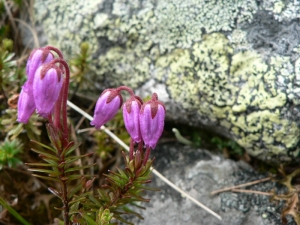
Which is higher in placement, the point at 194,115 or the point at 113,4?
the point at 113,4

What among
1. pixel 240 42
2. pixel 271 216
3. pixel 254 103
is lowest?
pixel 271 216

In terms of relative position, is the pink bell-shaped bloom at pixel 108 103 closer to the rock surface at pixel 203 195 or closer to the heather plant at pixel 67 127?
the heather plant at pixel 67 127

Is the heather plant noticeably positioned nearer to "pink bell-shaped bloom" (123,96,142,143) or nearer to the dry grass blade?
"pink bell-shaped bloom" (123,96,142,143)

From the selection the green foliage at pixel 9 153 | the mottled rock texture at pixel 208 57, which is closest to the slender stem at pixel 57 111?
the green foliage at pixel 9 153

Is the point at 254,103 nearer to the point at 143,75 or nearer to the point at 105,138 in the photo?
the point at 143,75

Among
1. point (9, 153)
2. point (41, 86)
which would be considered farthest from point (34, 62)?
point (9, 153)

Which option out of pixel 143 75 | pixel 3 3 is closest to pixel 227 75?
pixel 143 75

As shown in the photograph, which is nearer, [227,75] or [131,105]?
[131,105]

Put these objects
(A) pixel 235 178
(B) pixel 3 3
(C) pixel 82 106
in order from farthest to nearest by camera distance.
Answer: (B) pixel 3 3 → (C) pixel 82 106 → (A) pixel 235 178
